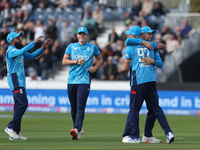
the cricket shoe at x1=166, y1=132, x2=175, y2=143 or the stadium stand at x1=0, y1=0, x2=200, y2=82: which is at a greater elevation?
the stadium stand at x1=0, y1=0, x2=200, y2=82

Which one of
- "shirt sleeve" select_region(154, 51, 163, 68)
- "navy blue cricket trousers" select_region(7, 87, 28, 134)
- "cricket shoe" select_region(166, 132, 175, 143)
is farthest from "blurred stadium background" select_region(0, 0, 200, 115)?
"cricket shoe" select_region(166, 132, 175, 143)

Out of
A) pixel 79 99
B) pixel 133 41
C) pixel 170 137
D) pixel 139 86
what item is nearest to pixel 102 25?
pixel 79 99

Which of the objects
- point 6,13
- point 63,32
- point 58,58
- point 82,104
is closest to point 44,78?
point 58,58

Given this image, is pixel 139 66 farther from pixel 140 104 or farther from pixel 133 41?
pixel 140 104

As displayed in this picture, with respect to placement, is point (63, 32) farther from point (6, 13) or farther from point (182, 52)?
point (182, 52)

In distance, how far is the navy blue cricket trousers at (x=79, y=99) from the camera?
442 inches

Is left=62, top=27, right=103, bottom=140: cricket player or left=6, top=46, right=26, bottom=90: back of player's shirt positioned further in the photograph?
left=62, top=27, right=103, bottom=140: cricket player

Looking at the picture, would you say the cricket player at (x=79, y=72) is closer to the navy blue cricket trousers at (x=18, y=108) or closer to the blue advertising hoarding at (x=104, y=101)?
the navy blue cricket trousers at (x=18, y=108)

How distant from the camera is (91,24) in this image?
27141mm

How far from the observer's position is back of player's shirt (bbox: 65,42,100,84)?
11469 mm

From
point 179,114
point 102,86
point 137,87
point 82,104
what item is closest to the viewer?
point 137,87

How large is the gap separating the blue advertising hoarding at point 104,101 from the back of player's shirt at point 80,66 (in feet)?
35.6

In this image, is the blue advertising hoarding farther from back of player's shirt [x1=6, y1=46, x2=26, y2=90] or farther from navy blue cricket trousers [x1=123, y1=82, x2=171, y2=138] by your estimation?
navy blue cricket trousers [x1=123, y1=82, x2=171, y2=138]

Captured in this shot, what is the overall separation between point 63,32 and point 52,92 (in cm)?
500
